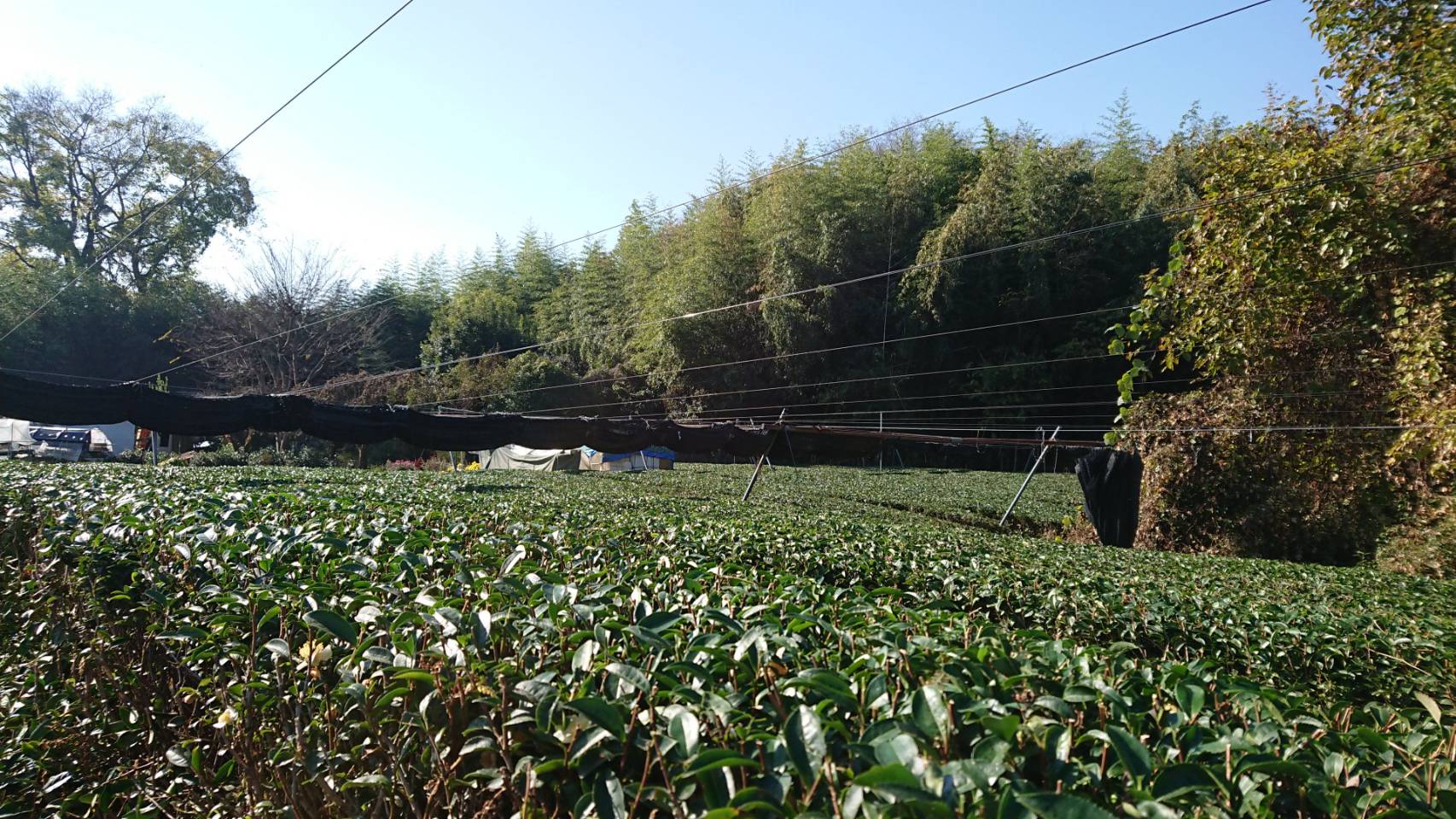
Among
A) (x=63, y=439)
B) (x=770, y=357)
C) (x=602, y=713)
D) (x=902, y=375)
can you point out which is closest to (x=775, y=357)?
(x=770, y=357)

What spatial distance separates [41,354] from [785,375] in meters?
27.2

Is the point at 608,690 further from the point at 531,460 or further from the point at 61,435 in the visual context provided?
the point at 61,435

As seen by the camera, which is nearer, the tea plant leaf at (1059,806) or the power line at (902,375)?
the tea plant leaf at (1059,806)

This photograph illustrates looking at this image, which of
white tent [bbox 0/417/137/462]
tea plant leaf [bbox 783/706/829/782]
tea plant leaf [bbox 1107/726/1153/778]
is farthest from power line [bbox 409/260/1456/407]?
tea plant leaf [bbox 783/706/829/782]

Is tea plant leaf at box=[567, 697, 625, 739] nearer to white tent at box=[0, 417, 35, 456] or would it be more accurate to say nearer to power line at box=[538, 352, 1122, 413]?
power line at box=[538, 352, 1122, 413]

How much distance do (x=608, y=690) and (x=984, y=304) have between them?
23.4m

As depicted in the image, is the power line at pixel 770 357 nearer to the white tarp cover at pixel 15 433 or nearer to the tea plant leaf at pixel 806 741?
the white tarp cover at pixel 15 433

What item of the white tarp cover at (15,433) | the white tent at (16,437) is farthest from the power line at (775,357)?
the white tarp cover at (15,433)

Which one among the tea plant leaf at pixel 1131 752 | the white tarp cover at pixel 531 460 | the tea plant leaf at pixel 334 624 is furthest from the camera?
the white tarp cover at pixel 531 460

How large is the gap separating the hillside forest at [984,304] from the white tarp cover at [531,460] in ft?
8.84

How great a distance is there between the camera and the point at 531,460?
842 inches

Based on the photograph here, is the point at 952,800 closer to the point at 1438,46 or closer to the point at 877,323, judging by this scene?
the point at 1438,46

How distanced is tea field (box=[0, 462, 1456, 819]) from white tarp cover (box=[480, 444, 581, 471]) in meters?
15.9

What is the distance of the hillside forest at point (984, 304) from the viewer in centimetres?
838
